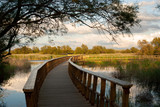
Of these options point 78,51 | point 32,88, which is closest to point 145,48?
point 32,88

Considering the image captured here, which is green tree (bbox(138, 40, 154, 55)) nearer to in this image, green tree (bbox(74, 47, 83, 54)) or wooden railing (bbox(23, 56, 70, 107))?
wooden railing (bbox(23, 56, 70, 107))

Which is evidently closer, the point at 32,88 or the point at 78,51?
the point at 32,88

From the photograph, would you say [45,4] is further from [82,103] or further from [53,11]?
[82,103]

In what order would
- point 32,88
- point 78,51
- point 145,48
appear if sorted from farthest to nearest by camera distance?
point 78,51, point 145,48, point 32,88

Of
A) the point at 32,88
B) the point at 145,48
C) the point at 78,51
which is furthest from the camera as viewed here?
the point at 78,51

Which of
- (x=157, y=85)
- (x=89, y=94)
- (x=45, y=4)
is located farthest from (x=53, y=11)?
(x=157, y=85)

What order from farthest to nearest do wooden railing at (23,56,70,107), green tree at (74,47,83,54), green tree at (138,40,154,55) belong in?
green tree at (74,47,83,54)
green tree at (138,40,154,55)
wooden railing at (23,56,70,107)

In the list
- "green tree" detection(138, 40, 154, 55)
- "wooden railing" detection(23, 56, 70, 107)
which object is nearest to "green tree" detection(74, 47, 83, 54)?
"green tree" detection(138, 40, 154, 55)

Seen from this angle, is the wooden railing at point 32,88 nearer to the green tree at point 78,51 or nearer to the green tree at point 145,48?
the green tree at point 145,48

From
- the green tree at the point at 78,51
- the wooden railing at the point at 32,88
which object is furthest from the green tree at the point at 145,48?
the green tree at the point at 78,51

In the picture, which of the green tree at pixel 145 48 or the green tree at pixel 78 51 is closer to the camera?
the green tree at pixel 145 48

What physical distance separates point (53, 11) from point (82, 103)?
399cm

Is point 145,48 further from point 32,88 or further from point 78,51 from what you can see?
point 78,51

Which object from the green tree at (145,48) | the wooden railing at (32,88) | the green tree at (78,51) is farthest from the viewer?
the green tree at (78,51)
